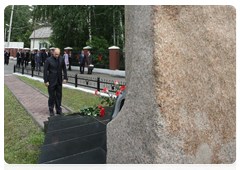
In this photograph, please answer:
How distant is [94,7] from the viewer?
21.1 metres

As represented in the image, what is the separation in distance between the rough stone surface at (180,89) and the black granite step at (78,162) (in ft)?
2.39

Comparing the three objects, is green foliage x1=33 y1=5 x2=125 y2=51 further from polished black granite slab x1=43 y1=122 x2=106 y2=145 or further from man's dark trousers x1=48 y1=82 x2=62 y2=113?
polished black granite slab x1=43 y1=122 x2=106 y2=145

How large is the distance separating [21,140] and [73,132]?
1305 millimetres

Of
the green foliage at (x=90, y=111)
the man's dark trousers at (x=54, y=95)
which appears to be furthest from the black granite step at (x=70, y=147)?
the man's dark trousers at (x=54, y=95)

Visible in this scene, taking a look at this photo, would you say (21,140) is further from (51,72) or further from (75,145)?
(51,72)

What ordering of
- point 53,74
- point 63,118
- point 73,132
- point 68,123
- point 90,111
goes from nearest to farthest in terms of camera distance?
1. point 73,132
2. point 68,123
3. point 63,118
4. point 90,111
5. point 53,74

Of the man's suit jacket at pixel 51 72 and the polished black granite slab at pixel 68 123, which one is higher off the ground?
the man's suit jacket at pixel 51 72

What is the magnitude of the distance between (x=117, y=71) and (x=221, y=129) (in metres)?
14.9

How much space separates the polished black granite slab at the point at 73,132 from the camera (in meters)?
3.33

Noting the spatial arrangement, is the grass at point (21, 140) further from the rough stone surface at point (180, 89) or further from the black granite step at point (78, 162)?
the rough stone surface at point (180, 89)

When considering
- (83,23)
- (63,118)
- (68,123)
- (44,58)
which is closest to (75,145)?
(68,123)

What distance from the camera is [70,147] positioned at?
3.01 meters

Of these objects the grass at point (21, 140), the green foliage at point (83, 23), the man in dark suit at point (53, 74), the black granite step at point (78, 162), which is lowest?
the grass at point (21, 140)

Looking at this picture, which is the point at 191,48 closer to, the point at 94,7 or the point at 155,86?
the point at 155,86
